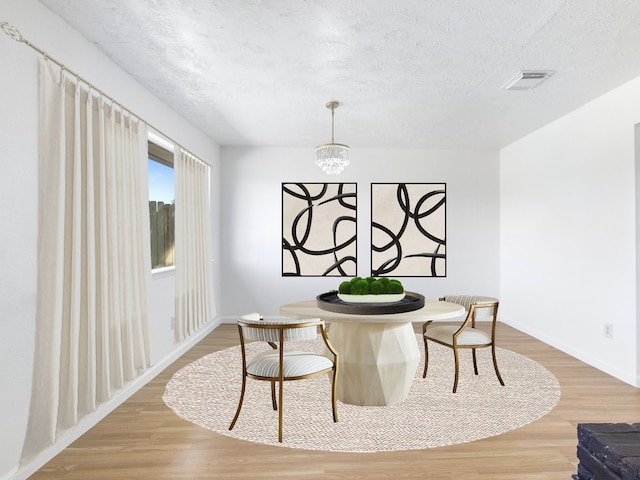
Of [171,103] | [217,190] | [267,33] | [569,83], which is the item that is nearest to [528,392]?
[569,83]

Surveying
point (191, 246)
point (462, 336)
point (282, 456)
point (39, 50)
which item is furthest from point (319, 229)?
point (39, 50)

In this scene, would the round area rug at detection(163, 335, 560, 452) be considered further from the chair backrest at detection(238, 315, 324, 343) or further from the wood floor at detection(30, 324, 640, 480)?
the chair backrest at detection(238, 315, 324, 343)

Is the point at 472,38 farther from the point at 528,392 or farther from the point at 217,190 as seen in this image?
the point at 217,190

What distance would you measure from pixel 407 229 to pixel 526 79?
115 inches

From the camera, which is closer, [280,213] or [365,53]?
[365,53]

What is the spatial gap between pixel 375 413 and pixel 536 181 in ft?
12.2

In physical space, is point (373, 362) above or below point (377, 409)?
above

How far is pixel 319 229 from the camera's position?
5957 millimetres

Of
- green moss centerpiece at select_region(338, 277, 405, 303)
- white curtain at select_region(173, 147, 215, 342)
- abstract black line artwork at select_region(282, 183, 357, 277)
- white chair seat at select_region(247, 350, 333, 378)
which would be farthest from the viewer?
abstract black line artwork at select_region(282, 183, 357, 277)

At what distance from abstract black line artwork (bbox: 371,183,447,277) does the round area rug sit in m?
2.24

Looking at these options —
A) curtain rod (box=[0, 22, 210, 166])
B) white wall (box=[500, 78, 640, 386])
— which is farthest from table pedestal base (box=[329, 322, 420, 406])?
curtain rod (box=[0, 22, 210, 166])

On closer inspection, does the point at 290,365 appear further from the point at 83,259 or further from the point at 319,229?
the point at 319,229

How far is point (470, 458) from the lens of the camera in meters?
2.27

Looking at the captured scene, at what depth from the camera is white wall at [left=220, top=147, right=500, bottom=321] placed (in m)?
5.97
